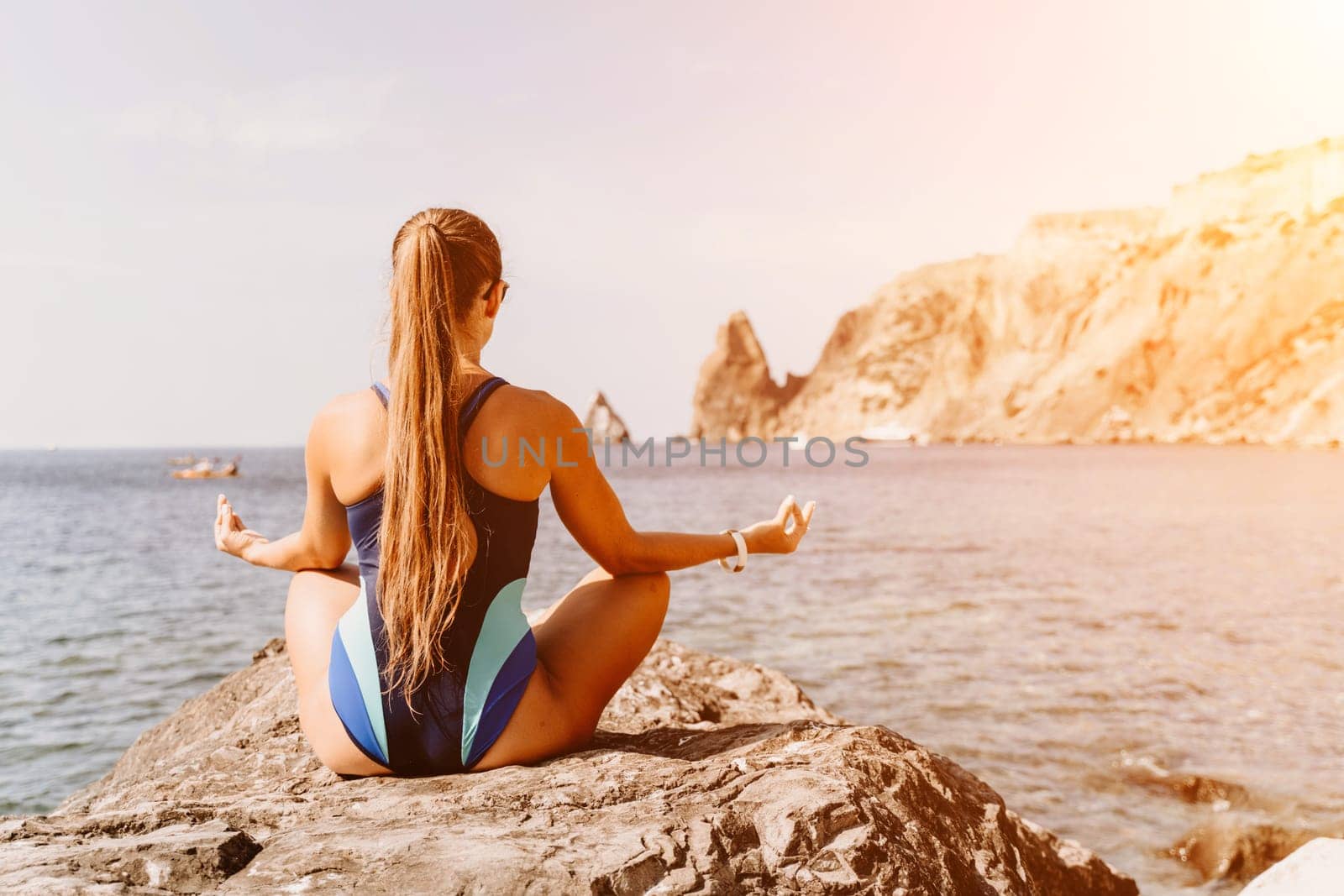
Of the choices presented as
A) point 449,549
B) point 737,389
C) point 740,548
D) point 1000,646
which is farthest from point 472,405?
point 737,389

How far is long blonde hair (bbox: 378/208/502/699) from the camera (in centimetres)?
262

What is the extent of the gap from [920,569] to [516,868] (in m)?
14.8

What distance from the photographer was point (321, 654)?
3.00 m

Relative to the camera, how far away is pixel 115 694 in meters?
8.59

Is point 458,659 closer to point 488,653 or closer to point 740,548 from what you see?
point 488,653

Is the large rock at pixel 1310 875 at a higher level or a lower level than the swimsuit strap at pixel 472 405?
lower

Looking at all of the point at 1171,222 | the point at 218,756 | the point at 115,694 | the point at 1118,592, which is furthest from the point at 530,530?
the point at 1171,222

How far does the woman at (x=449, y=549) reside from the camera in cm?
266

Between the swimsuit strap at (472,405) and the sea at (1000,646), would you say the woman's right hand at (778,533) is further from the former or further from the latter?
the sea at (1000,646)

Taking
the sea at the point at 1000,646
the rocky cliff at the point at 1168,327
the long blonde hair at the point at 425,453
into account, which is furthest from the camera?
the rocky cliff at the point at 1168,327

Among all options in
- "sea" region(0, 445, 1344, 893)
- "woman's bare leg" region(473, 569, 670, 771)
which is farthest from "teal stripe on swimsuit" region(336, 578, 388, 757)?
"sea" region(0, 445, 1344, 893)

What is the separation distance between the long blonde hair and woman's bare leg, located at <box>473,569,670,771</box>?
1.11 feet

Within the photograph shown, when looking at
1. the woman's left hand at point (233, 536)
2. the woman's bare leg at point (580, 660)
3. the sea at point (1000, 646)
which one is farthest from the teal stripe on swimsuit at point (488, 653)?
the sea at point (1000, 646)

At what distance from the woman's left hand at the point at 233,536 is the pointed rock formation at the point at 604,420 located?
85.9 meters
